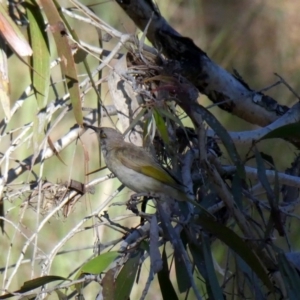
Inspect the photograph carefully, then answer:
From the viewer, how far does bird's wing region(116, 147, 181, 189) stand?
99 centimetres

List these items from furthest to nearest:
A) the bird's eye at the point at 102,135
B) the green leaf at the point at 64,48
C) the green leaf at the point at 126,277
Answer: the bird's eye at the point at 102,135 → the green leaf at the point at 64,48 → the green leaf at the point at 126,277

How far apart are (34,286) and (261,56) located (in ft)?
5.36

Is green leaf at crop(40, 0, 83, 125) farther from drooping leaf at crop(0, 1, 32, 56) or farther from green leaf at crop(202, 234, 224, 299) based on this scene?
green leaf at crop(202, 234, 224, 299)

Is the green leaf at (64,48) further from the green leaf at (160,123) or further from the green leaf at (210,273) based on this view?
the green leaf at (210,273)

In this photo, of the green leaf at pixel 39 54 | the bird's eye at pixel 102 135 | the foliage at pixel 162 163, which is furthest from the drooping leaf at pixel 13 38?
the bird's eye at pixel 102 135

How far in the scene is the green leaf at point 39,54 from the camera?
1.14 metres

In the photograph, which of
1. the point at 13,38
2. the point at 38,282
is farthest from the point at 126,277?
the point at 13,38

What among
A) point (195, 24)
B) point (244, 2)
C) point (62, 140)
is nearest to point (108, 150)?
point (62, 140)

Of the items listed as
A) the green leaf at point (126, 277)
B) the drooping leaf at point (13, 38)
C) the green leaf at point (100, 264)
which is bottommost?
the green leaf at point (126, 277)

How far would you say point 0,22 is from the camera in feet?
3.26

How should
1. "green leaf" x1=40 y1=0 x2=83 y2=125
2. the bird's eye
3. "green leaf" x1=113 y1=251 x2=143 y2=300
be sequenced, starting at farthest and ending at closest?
the bird's eye, "green leaf" x1=40 y1=0 x2=83 y2=125, "green leaf" x1=113 y1=251 x2=143 y2=300

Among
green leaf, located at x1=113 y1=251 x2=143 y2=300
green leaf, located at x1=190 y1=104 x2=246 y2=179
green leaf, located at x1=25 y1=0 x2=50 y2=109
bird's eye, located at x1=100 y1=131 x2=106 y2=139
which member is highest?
green leaf, located at x1=25 y1=0 x2=50 y2=109

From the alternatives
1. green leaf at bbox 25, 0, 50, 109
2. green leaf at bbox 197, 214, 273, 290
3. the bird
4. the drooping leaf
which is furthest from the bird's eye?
green leaf at bbox 197, 214, 273, 290

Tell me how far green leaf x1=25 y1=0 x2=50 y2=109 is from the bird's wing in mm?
172
